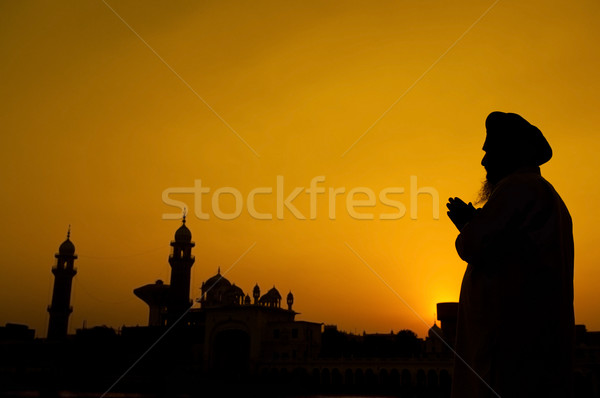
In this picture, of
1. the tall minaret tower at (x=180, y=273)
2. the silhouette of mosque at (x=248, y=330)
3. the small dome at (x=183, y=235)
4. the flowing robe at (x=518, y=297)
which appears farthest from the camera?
the small dome at (x=183, y=235)

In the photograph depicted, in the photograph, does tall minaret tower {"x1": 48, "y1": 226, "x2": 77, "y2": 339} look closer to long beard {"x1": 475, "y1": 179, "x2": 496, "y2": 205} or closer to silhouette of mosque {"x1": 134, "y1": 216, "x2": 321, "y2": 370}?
silhouette of mosque {"x1": 134, "y1": 216, "x2": 321, "y2": 370}

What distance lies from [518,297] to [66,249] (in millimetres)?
63014

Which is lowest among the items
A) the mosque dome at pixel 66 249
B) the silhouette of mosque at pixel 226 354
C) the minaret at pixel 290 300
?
the silhouette of mosque at pixel 226 354

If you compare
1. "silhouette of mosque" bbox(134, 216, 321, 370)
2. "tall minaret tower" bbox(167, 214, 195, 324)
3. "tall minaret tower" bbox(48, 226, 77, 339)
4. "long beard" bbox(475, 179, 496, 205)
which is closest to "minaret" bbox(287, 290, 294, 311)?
"silhouette of mosque" bbox(134, 216, 321, 370)

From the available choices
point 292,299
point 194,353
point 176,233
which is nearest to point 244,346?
point 194,353

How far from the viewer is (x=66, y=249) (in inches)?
2361

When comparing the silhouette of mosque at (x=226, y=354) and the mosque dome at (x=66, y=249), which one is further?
the mosque dome at (x=66, y=249)

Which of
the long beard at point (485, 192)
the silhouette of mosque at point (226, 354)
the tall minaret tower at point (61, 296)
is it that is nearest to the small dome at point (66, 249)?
the tall minaret tower at point (61, 296)

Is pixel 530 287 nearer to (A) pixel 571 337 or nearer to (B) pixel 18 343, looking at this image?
(A) pixel 571 337

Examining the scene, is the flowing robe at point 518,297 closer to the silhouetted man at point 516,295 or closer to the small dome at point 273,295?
the silhouetted man at point 516,295

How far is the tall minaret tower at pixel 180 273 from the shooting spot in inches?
2091

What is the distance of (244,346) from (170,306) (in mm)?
11369

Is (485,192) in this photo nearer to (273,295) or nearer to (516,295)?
(516,295)

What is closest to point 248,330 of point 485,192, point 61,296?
point 61,296
